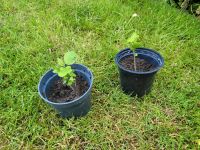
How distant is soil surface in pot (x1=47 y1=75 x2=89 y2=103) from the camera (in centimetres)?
204

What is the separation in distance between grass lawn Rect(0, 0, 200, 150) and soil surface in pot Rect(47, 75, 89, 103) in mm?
179

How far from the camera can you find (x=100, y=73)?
2.47 meters

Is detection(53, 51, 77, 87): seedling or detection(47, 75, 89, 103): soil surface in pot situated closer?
detection(53, 51, 77, 87): seedling

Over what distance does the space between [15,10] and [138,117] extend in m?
2.11

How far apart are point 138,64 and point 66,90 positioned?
63 centimetres

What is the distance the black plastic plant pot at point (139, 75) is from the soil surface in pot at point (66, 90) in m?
0.31

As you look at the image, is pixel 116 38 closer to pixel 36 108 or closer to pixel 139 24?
pixel 139 24

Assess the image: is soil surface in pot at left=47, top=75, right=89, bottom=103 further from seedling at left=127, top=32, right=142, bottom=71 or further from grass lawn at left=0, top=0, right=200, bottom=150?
seedling at left=127, top=32, right=142, bottom=71

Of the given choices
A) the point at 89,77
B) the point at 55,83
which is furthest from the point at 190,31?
the point at 55,83

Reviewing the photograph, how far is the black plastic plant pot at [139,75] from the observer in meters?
2.05

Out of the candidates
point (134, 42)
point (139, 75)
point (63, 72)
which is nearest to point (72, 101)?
point (63, 72)

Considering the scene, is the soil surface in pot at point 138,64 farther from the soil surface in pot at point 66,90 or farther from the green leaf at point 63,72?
the green leaf at point 63,72

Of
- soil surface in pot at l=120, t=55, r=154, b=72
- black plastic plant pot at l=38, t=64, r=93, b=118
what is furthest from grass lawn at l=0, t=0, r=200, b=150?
soil surface in pot at l=120, t=55, r=154, b=72

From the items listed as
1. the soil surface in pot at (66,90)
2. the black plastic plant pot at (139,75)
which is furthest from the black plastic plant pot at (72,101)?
the black plastic plant pot at (139,75)
